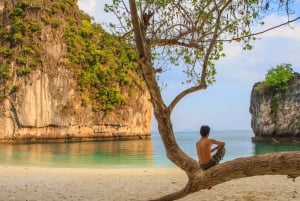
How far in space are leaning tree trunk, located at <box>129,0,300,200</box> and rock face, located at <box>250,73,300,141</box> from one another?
4112 centimetres

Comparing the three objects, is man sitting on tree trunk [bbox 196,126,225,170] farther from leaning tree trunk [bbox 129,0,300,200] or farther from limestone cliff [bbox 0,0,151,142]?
limestone cliff [bbox 0,0,151,142]

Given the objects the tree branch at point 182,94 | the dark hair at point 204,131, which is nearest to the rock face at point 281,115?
the tree branch at point 182,94

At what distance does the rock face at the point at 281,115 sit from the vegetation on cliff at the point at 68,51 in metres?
17.5

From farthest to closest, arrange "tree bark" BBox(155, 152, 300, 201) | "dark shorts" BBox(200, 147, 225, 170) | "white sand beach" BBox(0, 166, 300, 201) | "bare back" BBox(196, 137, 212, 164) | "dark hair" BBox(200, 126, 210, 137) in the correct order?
"white sand beach" BBox(0, 166, 300, 201) → "dark hair" BBox(200, 126, 210, 137) → "bare back" BBox(196, 137, 212, 164) → "dark shorts" BBox(200, 147, 225, 170) → "tree bark" BBox(155, 152, 300, 201)

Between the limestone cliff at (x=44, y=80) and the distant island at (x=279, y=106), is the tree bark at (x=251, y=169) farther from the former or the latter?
the limestone cliff at (x=44, y=80)

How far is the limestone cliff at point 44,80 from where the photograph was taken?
50125mm

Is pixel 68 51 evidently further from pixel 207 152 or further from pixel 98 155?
pixel 207 152

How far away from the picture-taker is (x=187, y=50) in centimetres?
696

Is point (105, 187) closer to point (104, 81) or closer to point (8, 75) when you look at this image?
point (8, 75)

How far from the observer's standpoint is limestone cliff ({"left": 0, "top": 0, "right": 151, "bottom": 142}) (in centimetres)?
5012

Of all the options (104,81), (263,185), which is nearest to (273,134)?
(104,81)

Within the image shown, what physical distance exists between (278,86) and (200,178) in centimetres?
4207

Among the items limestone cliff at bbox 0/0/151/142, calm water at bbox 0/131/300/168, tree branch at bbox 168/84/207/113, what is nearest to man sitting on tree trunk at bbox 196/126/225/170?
tree branch at bbox 168/84/207/113

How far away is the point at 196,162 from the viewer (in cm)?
511
